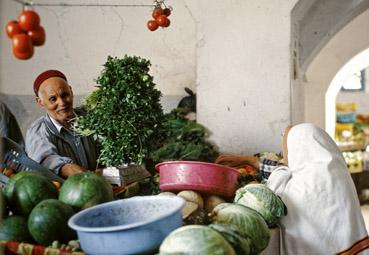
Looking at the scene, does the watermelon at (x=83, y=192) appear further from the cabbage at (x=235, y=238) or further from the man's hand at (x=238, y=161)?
the man's hand at (x=238, y=161)

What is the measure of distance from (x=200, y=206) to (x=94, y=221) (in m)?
0.78

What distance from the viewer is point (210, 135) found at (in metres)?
4.56

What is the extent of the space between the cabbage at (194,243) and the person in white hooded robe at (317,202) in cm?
117

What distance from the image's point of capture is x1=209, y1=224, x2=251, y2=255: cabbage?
1.75 m

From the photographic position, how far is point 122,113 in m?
2.87

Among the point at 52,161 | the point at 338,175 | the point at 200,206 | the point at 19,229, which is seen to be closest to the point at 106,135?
the point at 52,161

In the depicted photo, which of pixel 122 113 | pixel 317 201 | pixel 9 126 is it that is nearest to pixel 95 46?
pixel 9 126

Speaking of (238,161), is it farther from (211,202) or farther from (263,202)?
(263,202)

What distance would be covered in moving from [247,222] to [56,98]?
77.5 inches

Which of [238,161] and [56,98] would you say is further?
[238,161]

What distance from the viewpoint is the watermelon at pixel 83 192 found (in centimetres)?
194

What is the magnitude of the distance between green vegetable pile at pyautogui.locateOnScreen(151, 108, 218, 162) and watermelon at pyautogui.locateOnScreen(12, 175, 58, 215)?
1970 mm

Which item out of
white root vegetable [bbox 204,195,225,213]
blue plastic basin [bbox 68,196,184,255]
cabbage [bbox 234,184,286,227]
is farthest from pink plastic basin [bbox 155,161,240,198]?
blue plastic basin [bbox 68,196,184,255]

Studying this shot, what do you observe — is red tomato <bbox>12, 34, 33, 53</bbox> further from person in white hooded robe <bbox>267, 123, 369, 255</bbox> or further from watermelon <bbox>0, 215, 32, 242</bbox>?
person in white hooded robe <bbox>267, 123, 369, 255</bbox>
